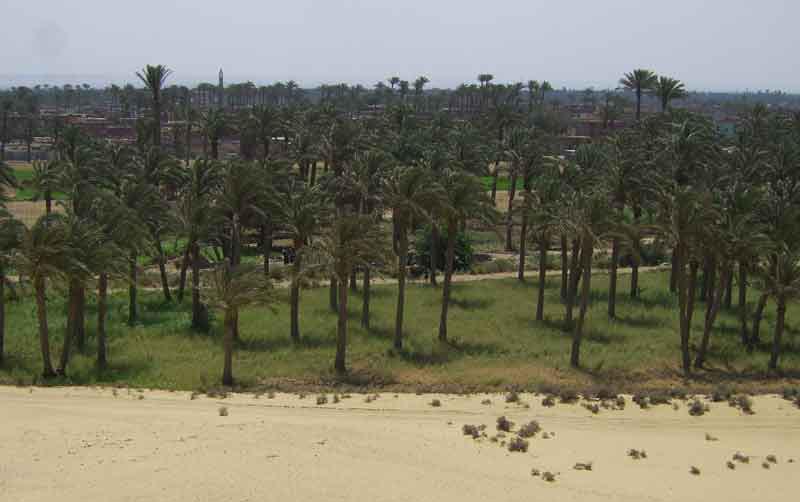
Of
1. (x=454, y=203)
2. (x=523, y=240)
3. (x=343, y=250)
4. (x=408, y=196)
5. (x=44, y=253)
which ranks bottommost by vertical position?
(x=523, y=240)

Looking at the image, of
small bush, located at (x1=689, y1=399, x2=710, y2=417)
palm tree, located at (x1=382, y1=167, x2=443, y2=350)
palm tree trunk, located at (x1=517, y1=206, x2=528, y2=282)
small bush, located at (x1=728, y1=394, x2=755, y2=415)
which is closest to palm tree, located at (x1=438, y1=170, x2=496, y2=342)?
palm tree, located at (x1=382, y1=167, x2=443, y2=350)

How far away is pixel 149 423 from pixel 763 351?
988 inches

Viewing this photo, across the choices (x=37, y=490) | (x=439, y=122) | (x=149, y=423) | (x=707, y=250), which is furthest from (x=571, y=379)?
(x=439, y=122)

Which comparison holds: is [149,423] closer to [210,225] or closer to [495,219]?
[210,225]

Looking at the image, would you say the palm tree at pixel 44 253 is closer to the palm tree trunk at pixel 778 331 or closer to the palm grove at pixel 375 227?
the palm grove at pixel 375 227

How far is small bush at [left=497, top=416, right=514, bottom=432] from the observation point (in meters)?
24.7

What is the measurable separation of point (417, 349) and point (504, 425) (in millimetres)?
Result: 11207

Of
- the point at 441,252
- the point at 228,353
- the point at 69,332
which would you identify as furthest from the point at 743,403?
the point at 441,252

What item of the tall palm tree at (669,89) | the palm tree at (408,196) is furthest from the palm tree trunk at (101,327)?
the tall palm tree at (669,89)

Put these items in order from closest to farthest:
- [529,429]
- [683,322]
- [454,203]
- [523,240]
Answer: [529,429], [683,322], [454,203], [523,240]

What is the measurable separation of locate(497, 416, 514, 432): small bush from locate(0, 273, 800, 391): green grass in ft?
19.4

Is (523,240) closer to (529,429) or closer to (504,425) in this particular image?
(504,425)

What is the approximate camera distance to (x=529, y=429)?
24.6 metres

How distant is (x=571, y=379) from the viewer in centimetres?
3269
